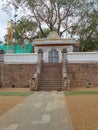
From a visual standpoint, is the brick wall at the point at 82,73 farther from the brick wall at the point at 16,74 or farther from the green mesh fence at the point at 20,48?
the green mesh fence at the point at 20,48

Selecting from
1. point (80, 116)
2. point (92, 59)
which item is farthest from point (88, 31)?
point (80, 116)

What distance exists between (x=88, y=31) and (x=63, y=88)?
72.8 ft

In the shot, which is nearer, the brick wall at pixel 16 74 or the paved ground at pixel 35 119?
the paved ground at pixel 35 119

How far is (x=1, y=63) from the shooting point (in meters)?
30.9

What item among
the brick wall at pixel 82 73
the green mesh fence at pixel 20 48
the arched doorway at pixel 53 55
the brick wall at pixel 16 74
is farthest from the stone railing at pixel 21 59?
the green mesh fence at pixel 20 48

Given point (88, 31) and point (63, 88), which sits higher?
point (88, 31)

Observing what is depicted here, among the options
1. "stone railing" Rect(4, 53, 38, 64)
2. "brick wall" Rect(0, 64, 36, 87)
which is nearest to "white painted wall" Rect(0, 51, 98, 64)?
"stone railing" Rect(4, 53, 38, 64)

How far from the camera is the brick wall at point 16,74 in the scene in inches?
1188

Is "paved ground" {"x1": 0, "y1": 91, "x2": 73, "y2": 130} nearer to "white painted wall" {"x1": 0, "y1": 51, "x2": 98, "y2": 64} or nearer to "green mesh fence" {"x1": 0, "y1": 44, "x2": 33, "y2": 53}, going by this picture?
"white painted wall" {"x1": 0, "y1": 51, "x2": 98, "y2": 64}

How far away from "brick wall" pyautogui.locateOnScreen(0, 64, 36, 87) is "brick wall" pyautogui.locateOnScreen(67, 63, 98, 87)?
326 centimetres

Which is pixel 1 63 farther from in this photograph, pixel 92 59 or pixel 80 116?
pixel 80 116

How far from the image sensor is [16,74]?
30.4 m

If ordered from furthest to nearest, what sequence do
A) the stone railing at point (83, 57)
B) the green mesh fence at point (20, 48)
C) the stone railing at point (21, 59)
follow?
the green mesh fence at point (20, 48) → the stone railing at point (21, 59) → the stone railing at point (83, 57)

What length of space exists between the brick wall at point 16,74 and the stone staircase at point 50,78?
129 centimetres
